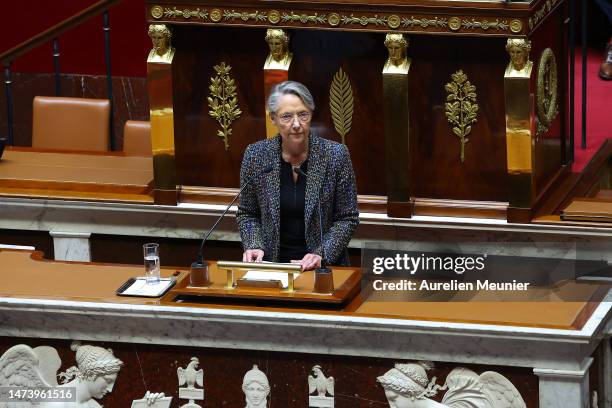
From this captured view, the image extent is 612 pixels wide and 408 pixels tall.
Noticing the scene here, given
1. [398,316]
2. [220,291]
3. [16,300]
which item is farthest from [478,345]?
[16,300]

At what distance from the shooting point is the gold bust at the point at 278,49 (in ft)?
23.0

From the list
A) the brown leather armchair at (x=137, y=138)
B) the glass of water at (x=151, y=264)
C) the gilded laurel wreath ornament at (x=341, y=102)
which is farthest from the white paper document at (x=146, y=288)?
the brown leather armchair at (x=137, y=138)

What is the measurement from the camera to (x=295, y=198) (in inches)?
238

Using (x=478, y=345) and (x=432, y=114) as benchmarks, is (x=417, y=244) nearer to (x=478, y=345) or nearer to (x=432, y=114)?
(x=432, y=114)

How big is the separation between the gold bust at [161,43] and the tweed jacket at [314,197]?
4.26ft

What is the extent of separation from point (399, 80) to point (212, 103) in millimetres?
831

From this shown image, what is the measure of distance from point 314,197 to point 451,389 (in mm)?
973

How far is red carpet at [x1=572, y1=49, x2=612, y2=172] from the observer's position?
804 cm

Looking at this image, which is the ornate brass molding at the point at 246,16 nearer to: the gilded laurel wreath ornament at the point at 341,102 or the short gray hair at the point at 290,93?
the gilded laurel wreath ornament at the point at 341,102

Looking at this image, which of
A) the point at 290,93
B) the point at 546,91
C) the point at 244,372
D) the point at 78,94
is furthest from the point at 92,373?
the point at 78,94

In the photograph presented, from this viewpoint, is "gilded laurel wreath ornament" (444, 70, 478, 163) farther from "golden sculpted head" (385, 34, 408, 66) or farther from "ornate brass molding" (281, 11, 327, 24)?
"ornate brass molding" (281, 11, 327, 24)

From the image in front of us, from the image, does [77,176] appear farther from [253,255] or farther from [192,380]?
[192,380]

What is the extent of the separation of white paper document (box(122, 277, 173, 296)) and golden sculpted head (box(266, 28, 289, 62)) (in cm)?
154

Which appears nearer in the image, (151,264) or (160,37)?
(151,264)
